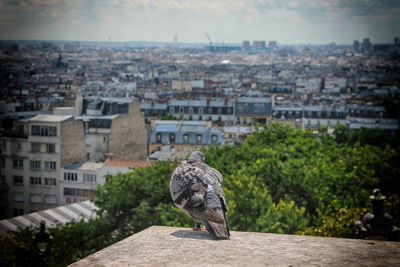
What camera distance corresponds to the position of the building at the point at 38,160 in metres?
36.3

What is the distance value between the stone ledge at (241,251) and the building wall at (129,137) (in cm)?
3576

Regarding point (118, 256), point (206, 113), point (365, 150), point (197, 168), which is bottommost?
point (206, 113)

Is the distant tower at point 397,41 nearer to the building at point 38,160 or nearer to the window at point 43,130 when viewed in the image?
the building at point 38,160

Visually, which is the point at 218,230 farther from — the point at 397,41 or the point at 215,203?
the point at 397,41

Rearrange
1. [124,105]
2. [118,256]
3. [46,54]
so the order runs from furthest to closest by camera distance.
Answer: [46,54] → [124,105] → [118,256]

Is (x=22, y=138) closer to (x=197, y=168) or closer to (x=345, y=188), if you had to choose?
(x=345, y=188)

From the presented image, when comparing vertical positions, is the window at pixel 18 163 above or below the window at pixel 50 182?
above

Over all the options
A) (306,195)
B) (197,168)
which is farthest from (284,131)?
(197,168)

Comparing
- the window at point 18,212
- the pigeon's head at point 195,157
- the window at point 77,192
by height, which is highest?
the pigeon's head at point 195,157

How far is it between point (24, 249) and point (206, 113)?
51836 millimetres

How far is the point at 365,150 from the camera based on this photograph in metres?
25.7

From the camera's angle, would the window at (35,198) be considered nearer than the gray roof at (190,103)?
Yes

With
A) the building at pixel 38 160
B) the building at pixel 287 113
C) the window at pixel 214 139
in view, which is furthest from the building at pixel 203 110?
the building at pixel 38 160

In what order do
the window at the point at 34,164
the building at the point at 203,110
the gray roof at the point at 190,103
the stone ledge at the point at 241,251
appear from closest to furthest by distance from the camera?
the stone ledge at the point at 241,251, the window at the point at 34,164, the building at the point at 203,110, the gray roof at the point at 190,103
